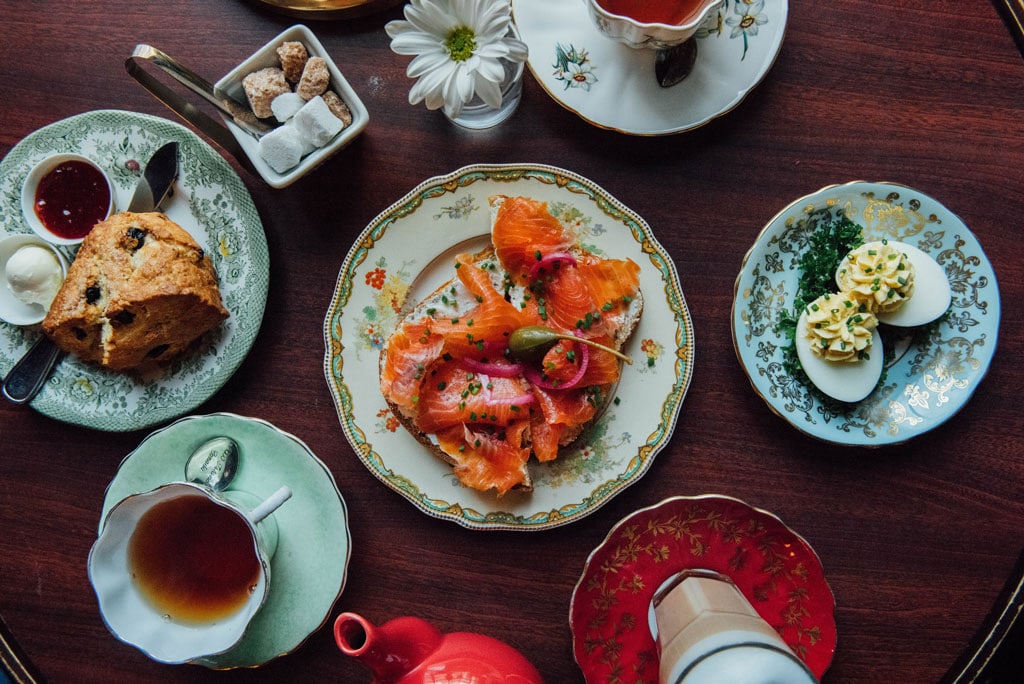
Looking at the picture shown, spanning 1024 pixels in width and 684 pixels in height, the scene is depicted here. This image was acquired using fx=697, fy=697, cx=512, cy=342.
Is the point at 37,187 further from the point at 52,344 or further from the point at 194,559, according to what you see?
the point at 194,559

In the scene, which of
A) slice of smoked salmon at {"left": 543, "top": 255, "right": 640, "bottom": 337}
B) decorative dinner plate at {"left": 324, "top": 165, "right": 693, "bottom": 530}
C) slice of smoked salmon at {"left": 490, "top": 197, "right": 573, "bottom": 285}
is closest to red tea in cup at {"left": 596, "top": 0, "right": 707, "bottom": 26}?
decorative dinner plate at {"left": 324, "top": 165, "right": 693, "bottom": 530}

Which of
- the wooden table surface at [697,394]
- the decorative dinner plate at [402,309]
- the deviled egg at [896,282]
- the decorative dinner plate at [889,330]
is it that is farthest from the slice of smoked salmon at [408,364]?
the deviled egg at [896,282]

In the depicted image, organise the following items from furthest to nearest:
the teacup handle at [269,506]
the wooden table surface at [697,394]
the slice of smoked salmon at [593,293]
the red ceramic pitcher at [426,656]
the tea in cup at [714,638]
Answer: the wooden table surface at [697,394]
the slice of smoked salmon at [593,293]
the teacup handle at [269,506]
the red ceramic pitcher at [426,656]
the tea in cup at [714,638]

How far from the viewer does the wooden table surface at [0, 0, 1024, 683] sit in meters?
1.95

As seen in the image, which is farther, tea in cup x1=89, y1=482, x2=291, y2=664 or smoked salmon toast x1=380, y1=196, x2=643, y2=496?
smoked salmon toast x1=380, y1=196, x2=643, y2=496

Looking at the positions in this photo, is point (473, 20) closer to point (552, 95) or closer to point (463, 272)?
point (552, 95)

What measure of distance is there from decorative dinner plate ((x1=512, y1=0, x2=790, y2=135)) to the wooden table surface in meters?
0.08

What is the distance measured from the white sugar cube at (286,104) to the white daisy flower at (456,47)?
30 cm

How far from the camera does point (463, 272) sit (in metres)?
1.88

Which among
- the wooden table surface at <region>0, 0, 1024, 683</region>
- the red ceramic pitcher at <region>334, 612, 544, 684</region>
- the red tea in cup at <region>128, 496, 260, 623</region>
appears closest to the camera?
the red ceramic pitcher at <region>334, 612, 544, 684</region>

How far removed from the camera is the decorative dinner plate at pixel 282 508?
6.08 ft

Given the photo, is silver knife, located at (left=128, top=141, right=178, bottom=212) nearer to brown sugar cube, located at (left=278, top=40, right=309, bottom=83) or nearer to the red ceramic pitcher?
brown sugar cube, located at (left=278, top=40, right=309, bottom=83)

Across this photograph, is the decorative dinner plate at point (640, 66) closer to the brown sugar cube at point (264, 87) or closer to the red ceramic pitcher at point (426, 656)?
the brown sugar cube at point (264, 87)

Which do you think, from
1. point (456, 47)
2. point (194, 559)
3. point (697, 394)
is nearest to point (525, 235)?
point (456, 47)
